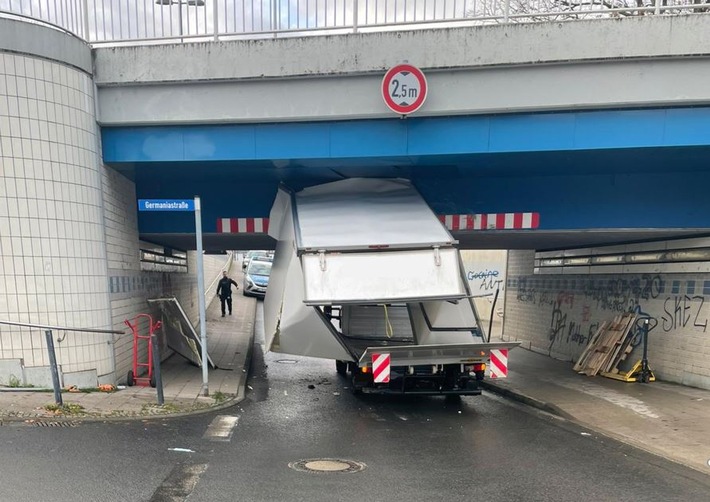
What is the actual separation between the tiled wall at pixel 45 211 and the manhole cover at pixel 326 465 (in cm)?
434

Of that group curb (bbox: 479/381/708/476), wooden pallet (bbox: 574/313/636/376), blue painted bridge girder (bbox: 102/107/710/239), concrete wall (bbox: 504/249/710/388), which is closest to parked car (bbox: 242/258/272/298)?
concrete wall (bbox: 504/249/710/388)

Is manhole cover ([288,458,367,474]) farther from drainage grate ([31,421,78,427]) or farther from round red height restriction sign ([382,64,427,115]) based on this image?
round red height restriction sign ([382,64,427,115])

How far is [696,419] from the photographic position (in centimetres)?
705

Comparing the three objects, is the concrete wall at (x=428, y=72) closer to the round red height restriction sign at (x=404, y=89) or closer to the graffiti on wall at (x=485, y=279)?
the round red height restriction sign at (x=404, y=89)

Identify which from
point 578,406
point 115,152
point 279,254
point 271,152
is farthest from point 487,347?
point 115,152

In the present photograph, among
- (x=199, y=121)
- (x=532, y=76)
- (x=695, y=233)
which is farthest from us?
(x=695, y=233)

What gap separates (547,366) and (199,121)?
9618 mm

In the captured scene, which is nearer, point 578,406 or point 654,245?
point 578,406

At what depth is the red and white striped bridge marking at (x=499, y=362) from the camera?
7.24 metres

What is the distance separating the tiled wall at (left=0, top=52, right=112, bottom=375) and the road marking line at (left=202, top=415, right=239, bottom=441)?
2474 mm

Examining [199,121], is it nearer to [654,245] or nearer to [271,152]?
[271,152]

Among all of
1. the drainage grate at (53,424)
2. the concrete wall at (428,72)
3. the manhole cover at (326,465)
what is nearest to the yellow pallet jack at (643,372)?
the concrete wall at (428,72)

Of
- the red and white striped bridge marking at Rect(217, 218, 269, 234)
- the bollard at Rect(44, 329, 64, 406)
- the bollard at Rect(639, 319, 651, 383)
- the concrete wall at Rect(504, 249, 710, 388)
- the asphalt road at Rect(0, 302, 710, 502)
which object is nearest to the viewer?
the asphalt road at Rect(0, 302, 710, 502)

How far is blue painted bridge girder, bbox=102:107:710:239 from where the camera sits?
750 cm
